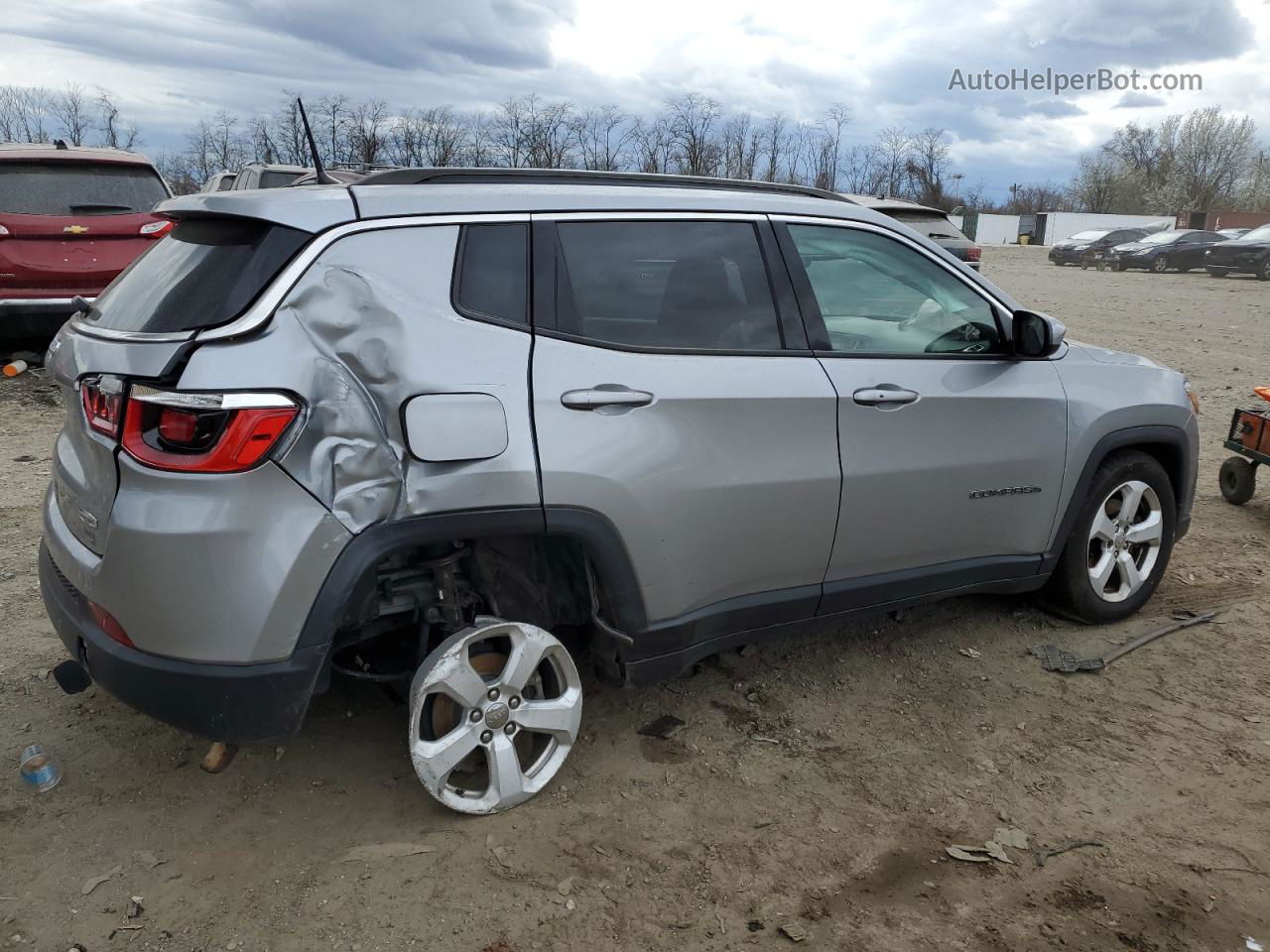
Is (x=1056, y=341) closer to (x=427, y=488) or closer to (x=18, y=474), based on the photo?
(x=427, y=488)

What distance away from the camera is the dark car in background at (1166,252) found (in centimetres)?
2770

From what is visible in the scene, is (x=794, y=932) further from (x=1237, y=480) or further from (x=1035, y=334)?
(x=1237, y=480)

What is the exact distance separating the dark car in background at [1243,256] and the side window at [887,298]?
2562 centimetres

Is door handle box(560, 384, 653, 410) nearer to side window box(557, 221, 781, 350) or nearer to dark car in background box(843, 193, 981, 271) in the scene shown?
side window box(557, 221, 781, 350)

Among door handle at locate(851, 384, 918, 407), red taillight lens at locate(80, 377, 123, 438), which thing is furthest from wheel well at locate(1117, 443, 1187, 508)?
red taillight lens at locate(80, 377, 123, 438)

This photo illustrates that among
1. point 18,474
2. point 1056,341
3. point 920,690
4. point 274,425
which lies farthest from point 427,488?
point 18,474

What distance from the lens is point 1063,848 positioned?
9.56 feet

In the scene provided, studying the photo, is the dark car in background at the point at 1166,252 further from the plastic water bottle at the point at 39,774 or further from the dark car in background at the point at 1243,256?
the plastic water bottle at the point at 39,774

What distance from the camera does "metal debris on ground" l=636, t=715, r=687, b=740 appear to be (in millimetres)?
3498

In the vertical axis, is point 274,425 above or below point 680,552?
above

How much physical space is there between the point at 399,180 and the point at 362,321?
1.87 ft

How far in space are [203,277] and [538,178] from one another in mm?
1044

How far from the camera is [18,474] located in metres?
6.25

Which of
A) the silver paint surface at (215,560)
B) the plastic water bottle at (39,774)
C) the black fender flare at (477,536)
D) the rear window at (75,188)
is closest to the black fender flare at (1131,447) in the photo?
the black fender flare at (477,536)
